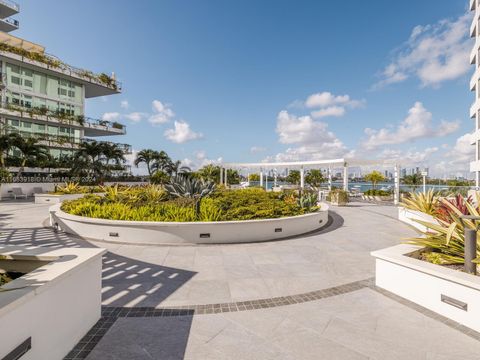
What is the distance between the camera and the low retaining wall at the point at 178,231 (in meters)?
6.91

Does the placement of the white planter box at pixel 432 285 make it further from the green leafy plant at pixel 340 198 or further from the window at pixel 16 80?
the window at pixel 16 80

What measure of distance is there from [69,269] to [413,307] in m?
4.45

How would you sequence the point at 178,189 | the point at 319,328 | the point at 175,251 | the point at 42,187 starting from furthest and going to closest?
the point at 42,187
the point at 178,189
the point at 175,251
the point at 319,328

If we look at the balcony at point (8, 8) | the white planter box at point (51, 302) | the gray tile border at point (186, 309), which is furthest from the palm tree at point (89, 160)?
the gray tile border at point (186, 309)

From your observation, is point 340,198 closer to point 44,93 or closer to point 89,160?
point 89,160

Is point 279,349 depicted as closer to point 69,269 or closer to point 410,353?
point 410,353

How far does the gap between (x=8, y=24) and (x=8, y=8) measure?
5.55ft

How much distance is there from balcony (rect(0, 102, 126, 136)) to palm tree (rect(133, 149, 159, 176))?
12.4 feet

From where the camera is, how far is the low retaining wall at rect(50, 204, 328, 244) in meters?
6.91

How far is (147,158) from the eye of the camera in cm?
3494

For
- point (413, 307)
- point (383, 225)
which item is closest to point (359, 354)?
point (413, 307)

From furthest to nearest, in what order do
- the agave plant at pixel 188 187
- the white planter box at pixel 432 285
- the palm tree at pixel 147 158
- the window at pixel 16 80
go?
the palm tree at pixel 147 158 < the window at pixel 16 80 < the agave plant at pixel 188 187 < the white planter box at pixel 432 285

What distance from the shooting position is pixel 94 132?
109ft

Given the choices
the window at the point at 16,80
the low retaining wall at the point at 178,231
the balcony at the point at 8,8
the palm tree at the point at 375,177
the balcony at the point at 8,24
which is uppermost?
the balcony at the point at 8,8
